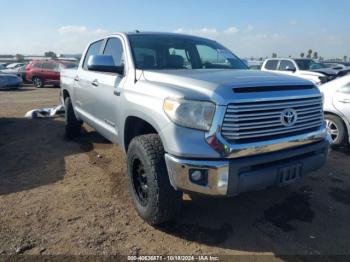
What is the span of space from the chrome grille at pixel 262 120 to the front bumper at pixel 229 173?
185mm

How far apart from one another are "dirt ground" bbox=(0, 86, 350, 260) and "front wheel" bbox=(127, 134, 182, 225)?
8.7 inches

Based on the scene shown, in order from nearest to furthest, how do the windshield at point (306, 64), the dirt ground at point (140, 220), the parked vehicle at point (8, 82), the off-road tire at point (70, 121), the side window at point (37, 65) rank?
the dirt ground at point (140, 220), the off-road tire at point (70, 121), the windshield at point (306, 64), the parked vehicle at point (8, 82), the side window at point (37, 65)

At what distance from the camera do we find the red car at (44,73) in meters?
20.1

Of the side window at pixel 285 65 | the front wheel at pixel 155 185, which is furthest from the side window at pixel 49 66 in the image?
the front wheel at pixel 155 185

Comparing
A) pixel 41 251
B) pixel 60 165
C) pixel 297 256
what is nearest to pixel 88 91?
pixel 60 165

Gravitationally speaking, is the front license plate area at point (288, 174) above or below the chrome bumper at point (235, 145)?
below

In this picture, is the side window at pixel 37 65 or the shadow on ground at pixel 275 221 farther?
the side window at pixel 37 65

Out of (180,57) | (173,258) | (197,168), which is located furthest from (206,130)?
(180,57)

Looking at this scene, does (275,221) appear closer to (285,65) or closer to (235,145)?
(235,145)

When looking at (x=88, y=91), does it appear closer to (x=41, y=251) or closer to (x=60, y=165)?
(x=60, y=165)

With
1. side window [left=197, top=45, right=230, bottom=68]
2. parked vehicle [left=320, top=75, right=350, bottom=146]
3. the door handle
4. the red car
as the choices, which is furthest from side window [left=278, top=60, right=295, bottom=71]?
the red car

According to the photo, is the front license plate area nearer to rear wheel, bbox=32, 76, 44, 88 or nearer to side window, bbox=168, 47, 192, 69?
side window, bbox=168, 47, 192, 69

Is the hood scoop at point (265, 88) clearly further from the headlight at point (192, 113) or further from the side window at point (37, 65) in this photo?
the side window at point (37, 65)

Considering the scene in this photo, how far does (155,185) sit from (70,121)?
4112 millimetres
